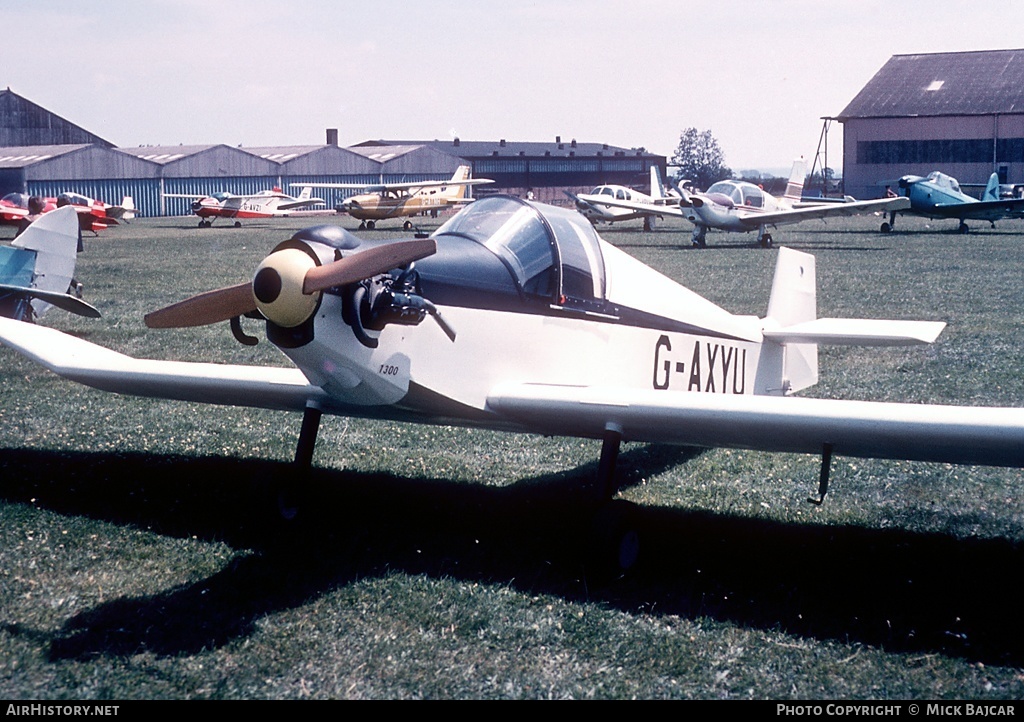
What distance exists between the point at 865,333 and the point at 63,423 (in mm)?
6514

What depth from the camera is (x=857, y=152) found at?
7219 cm

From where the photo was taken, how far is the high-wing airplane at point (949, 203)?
38.8 m

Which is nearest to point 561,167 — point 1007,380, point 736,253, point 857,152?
point 857,152

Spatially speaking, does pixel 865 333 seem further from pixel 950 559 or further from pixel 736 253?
pixel 736 253

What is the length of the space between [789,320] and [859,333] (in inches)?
35.2

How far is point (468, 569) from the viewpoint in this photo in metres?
5.41

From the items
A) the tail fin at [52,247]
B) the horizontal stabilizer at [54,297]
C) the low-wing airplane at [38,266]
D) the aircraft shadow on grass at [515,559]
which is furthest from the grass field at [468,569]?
the tail fin at [52,247]

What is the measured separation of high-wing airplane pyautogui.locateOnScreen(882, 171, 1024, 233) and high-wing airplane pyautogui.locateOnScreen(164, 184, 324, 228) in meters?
27.3

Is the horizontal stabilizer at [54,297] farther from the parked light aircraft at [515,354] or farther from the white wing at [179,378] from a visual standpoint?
the parked light aircraft at [515,354]

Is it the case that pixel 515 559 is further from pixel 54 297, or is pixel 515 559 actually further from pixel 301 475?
pixel 54 297

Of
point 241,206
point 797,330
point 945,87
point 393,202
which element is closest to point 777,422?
point 797,330

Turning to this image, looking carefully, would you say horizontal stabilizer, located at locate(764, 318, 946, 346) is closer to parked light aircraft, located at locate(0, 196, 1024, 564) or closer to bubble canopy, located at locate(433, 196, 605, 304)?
parked light aircraft, located at locate(0, 196, 1024, 564)

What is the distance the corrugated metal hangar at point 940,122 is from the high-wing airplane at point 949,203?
26257mm

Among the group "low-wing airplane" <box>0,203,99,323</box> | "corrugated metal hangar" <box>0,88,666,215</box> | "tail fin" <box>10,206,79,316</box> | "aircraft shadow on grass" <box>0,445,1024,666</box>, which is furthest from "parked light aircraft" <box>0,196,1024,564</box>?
"corrugated metal hangar" <box>0,88,666,215</box>
